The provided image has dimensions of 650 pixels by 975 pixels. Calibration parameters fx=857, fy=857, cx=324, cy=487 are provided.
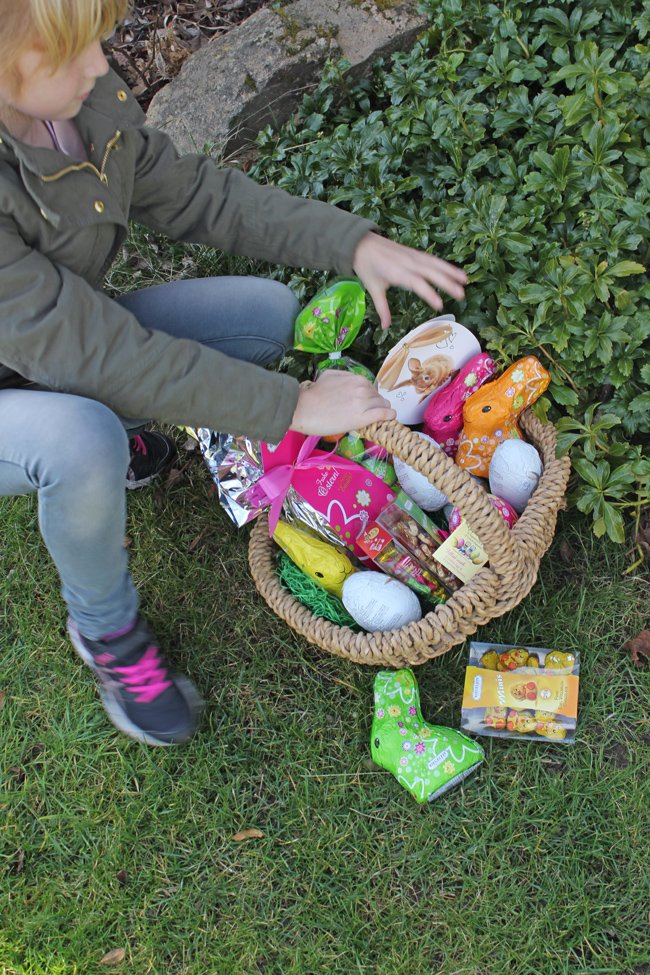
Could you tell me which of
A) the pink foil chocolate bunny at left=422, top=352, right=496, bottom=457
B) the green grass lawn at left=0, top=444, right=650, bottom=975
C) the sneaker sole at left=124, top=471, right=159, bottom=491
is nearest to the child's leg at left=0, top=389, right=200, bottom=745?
the green grass lawn at left=0, top=444, right=650, bottom=975

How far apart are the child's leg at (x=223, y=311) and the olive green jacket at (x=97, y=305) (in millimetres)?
272

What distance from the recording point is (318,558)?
2.25 m

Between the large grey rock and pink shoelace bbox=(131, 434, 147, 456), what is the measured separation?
43.5 inches

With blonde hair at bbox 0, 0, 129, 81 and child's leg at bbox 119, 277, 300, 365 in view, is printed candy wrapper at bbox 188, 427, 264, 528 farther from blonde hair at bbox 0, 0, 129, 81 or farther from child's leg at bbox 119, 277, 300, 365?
blonde hair at bbox 0, 0, 129, 81

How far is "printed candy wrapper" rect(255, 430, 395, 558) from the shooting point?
2.23 m

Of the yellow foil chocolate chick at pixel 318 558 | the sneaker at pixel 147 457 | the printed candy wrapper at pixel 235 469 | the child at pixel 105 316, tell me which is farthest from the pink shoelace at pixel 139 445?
the yellow foil chocolate chick at pixel 318 558

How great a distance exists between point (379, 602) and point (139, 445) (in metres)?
0.93

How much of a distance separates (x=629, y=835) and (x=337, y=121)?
7.82 ft

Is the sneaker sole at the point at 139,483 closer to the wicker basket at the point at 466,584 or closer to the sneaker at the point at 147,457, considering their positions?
the sneaker at the point at 147,457

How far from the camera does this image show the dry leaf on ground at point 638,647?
221 cm

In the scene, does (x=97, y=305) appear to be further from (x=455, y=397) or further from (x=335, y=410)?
(x=455, y=397)

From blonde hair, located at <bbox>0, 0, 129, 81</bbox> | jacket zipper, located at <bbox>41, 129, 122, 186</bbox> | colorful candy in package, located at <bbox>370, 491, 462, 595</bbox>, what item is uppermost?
blonde hair, located at <bbox>0, 0, 129, 81</bbox>

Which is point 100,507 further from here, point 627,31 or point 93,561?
point 627,31

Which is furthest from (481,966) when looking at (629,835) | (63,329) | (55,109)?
(55,109)
